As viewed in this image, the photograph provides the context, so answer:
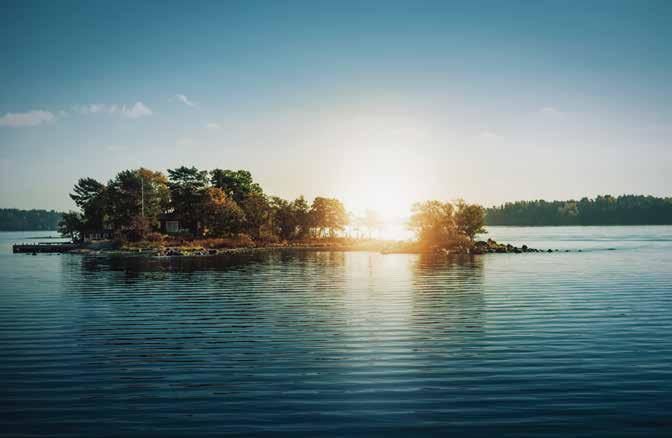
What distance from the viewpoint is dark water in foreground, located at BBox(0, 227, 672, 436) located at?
38.5ft

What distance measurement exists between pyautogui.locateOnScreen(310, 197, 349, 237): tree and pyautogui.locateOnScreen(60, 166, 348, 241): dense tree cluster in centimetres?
148

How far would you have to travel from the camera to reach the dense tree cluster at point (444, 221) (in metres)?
107

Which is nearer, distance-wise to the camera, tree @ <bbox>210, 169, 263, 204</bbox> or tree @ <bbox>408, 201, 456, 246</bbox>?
tree @ <bbox>408, 201, 456, 246</bbox>

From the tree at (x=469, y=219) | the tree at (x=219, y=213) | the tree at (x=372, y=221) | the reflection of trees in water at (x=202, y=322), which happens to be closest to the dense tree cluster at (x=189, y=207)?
the tree at (x=219, y=213)

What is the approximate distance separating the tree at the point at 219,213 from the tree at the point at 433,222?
148 feet

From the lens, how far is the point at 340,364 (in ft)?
55.1

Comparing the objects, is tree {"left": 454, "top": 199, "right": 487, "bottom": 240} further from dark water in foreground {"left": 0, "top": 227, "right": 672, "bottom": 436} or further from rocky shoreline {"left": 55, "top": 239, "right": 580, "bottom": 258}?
dark water in foreground {"left": 0, "top": 227, "right": 672, "bottom": 436}

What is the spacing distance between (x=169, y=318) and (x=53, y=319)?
589cm

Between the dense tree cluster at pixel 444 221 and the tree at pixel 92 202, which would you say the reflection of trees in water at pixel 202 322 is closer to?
the dense tree cluster at pixel 444 221

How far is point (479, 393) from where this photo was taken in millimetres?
13516

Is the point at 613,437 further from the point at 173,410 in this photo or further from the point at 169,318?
the point at 169,318

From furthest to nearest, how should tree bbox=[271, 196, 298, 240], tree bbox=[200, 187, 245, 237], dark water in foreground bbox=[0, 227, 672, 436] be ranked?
tree bbox=[271, 196, 298, 240], tree bbox=[200, 187, 245, 237], dark water in foreground bbox=[0, 227, 672, 436]

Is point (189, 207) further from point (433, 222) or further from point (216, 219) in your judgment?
point (433, 222)

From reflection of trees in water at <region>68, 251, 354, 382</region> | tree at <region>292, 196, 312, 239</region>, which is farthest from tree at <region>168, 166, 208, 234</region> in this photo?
reflection of trees in water at <region>68, 251, 354, 382</region>
